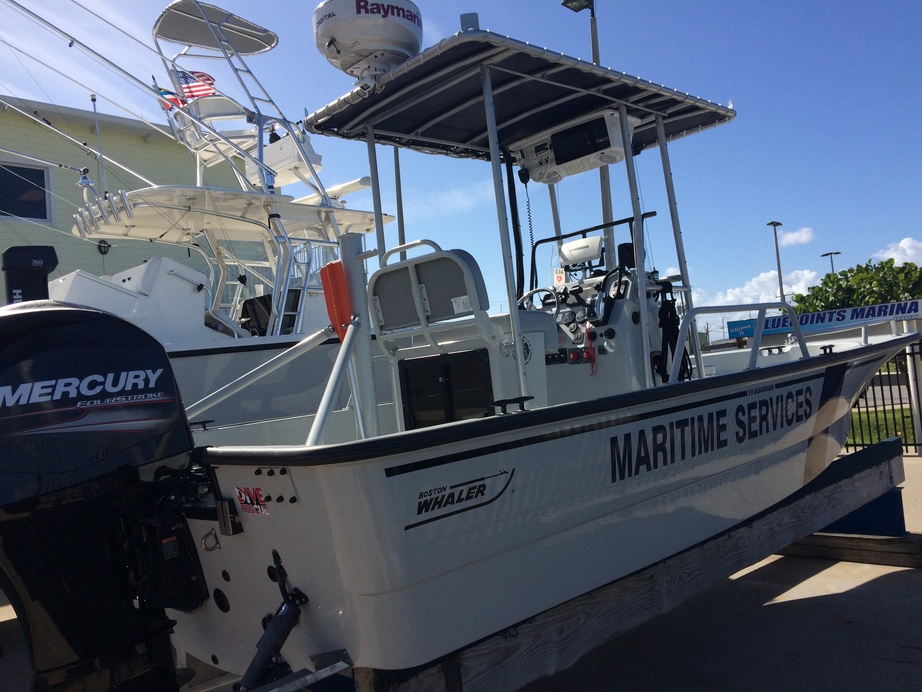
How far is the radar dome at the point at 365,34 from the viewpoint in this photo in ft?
13.5

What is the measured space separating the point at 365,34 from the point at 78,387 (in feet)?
8.82

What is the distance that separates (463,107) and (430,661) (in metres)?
3.51

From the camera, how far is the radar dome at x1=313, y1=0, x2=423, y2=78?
4.11m

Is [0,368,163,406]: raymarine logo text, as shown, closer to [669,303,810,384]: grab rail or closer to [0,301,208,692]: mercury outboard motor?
[0,301,208,692]: mercury outboard motor

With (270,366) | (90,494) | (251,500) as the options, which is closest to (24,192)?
(270,366)

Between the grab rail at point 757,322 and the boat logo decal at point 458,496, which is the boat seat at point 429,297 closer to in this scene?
the grab rail at point 757,322

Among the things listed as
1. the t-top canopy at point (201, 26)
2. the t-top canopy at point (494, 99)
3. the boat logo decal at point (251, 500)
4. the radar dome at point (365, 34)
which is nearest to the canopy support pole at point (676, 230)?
the t-top canopy at point (494, 99)

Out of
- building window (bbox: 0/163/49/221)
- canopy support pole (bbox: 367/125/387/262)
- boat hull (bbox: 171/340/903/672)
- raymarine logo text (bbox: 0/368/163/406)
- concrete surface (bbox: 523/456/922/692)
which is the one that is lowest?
concrete surface (bbox: 523/456/922/692)

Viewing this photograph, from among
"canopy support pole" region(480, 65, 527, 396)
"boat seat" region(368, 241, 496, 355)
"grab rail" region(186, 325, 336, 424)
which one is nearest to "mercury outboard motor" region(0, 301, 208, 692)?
"grab rail" region(186, 325, 336, 424)

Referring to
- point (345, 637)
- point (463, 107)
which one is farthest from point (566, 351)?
point (345, 637)

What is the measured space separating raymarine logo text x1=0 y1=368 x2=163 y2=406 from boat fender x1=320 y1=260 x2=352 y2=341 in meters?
0.88

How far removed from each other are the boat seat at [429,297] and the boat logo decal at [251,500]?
146 centimetres

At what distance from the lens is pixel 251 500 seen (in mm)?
2357

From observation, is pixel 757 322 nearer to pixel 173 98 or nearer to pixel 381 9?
pixel 381 9
